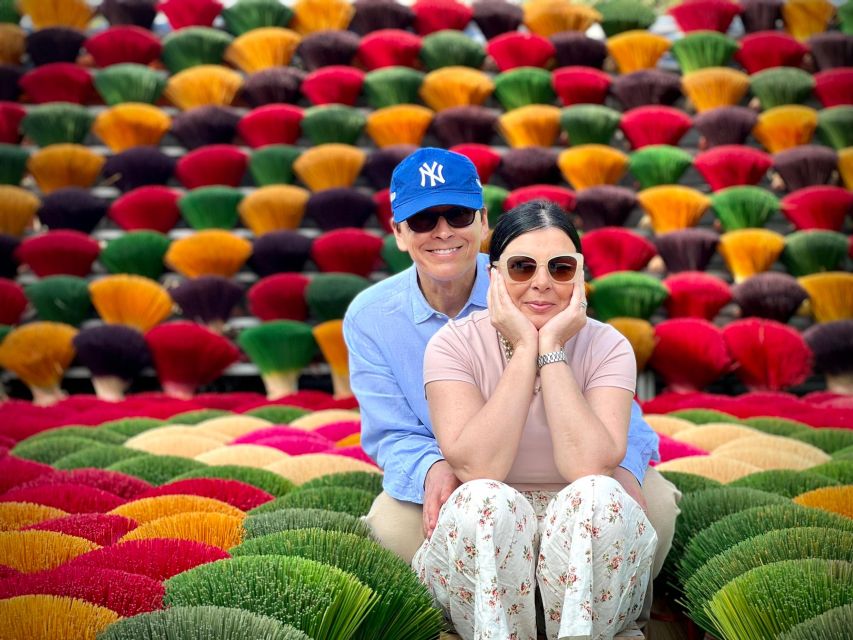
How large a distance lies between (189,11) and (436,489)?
417 cm

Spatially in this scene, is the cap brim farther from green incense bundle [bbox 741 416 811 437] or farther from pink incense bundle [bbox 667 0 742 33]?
pink incense bundle [bbox 667 0 742 33]

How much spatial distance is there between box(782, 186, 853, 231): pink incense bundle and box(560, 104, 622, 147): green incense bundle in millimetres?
861

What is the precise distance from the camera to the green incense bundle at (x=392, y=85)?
16.0ft

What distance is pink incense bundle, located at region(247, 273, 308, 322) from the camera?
14.6ft

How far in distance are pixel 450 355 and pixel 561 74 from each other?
3.45 metres

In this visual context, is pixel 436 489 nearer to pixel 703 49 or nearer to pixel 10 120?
pixel 703 49

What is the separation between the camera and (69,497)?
210 centimetres

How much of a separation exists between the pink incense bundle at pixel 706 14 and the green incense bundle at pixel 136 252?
2.77m

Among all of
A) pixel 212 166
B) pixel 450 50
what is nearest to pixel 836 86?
pixel 450 50

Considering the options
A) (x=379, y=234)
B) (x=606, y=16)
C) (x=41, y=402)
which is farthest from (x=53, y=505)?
(x=606, y=16)

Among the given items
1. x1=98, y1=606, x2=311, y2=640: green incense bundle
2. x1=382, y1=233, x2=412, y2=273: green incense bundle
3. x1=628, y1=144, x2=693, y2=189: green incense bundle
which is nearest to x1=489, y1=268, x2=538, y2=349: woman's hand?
x1=98, y1=606, x2=311, y2=640: green incense bundle

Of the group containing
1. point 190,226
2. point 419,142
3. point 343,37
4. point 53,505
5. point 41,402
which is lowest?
point 41,402

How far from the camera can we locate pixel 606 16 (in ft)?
16.8

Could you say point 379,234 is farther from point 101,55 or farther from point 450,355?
point 450,355
